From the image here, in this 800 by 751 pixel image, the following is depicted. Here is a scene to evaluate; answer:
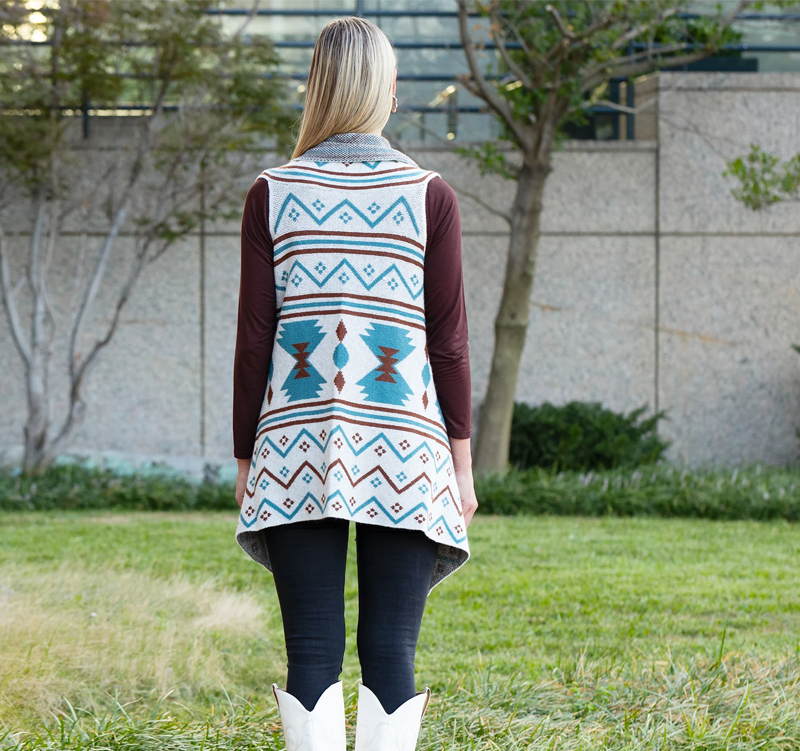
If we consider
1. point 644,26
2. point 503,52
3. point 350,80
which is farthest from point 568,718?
point 644,26

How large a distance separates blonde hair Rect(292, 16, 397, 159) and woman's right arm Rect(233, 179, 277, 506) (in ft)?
0.69

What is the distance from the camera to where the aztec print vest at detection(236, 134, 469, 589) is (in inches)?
80.0

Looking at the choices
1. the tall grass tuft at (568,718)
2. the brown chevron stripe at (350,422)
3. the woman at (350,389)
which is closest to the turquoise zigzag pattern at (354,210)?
the woman at (350,389)

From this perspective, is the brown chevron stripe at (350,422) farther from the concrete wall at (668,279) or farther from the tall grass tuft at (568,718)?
the concrete wall at (668,279)

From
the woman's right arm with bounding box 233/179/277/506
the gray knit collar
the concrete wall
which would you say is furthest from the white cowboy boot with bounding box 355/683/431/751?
the concrete wall

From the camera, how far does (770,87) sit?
984 cm

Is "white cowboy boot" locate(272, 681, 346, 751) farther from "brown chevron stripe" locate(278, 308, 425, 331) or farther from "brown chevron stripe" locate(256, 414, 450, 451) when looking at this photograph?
"brown chevron stripe" locate(278, 308, 425, 331)

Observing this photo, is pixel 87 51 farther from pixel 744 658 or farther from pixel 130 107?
pixel 744 658

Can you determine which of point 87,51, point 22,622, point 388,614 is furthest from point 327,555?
point 87,51

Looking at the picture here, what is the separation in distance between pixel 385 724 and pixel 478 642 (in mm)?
2184

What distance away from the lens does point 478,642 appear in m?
4.15

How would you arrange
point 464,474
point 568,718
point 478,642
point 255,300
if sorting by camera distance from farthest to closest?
point 478,642, point 568,718, point 464,474, point 255,300

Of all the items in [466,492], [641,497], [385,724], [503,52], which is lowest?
[641,497]

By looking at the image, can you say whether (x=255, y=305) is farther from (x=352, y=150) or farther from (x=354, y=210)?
(x=352, y=150)
